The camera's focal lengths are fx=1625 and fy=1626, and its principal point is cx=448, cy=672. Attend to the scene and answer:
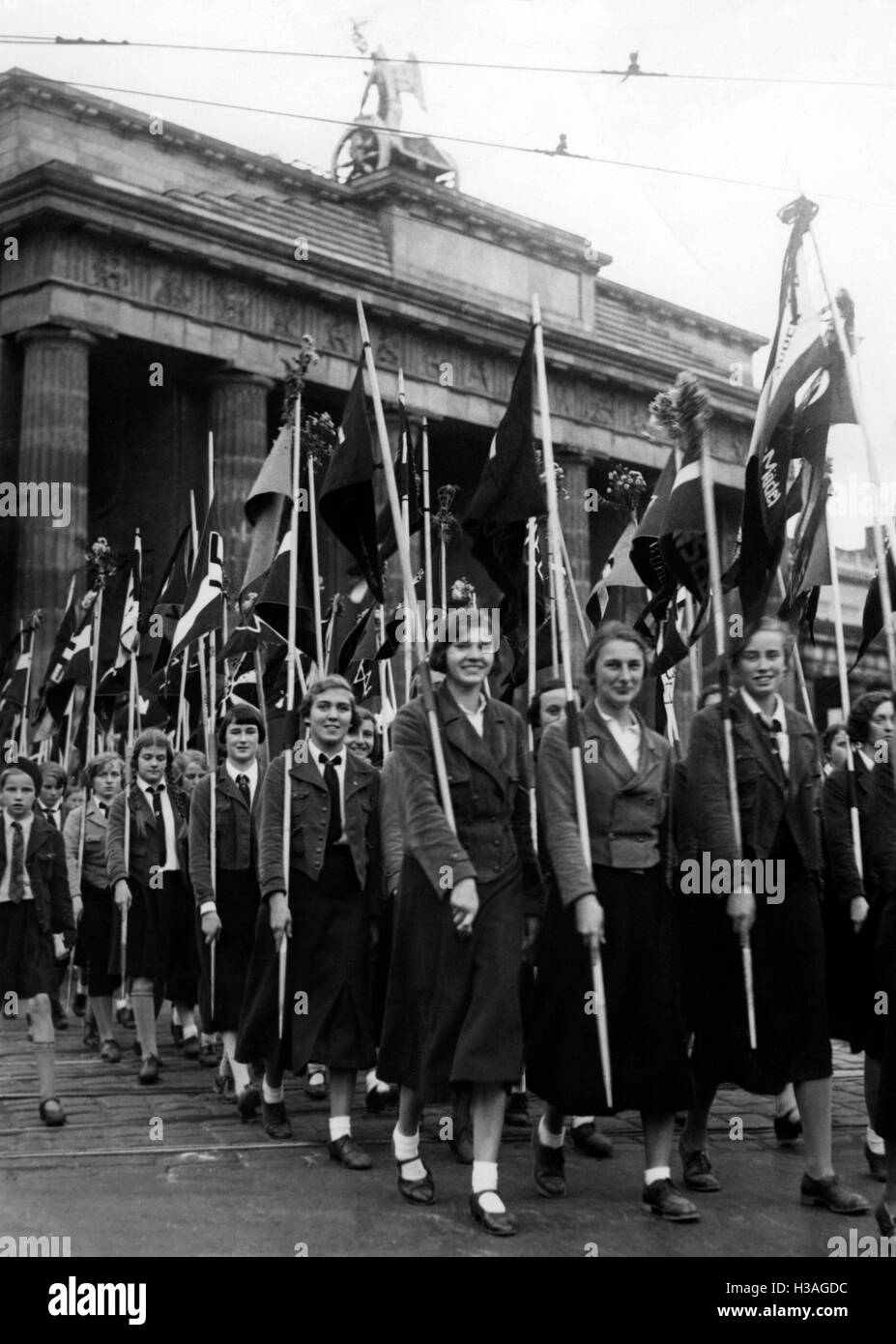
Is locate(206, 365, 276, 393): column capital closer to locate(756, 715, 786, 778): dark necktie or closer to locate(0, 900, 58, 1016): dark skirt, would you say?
locate(0, 900, 58, 1016): dark skirt

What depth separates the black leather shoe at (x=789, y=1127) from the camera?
7.80m

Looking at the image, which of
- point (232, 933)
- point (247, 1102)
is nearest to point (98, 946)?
point (232, 933)

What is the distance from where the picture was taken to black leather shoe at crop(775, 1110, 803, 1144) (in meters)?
7.80

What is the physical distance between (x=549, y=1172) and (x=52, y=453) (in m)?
23.5

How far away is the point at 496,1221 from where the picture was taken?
5.80m

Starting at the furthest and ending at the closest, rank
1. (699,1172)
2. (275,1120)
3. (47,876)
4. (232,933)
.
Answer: (232,933), (47,876), (275,1120), (699,1172)

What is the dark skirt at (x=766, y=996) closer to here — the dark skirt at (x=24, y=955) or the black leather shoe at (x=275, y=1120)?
the black leather shoe at (x=275, y=1120)

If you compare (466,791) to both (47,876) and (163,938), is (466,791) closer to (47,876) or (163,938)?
(47,876)

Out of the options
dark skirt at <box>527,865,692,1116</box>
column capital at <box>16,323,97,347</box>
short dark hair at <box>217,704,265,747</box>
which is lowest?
dark skirt at <box>527,865,692,1116</box>

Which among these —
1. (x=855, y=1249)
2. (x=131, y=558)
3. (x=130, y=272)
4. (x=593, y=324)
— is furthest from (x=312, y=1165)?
(x=593, y=324)

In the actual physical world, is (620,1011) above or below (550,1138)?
above

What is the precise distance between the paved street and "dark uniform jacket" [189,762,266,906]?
1.38 meters

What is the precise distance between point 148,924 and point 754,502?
5.54 metres

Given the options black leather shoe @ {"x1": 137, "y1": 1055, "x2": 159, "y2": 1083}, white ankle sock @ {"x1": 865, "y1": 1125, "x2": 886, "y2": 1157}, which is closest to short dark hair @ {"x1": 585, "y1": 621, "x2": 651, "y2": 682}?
white ankle sock @ {"x1": 865, "y1": 1125, "x2": 886, "y2": 1157}
